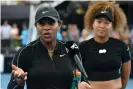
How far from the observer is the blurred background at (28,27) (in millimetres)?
11883

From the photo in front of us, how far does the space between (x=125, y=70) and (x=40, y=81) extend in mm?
1595

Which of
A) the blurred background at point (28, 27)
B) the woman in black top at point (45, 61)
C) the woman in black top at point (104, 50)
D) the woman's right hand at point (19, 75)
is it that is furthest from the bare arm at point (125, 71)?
the blurred background at point (28, 27)

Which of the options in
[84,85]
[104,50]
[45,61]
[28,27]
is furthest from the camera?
[28,27]

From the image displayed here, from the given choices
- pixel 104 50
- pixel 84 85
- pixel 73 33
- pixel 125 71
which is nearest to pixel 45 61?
pixel 84 85

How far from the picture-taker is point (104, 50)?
478 centimetres

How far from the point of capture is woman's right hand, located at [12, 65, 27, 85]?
10.9 feet

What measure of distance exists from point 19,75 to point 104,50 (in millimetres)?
1633

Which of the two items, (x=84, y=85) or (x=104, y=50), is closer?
(x=84, y=85)

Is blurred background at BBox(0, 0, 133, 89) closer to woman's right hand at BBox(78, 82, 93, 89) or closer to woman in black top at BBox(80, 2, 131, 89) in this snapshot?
woman in black top at BBox(80, 2, 131, 89)

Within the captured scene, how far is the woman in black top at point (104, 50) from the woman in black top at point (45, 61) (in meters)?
0.98

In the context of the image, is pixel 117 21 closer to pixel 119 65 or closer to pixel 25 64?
pixel 119 65

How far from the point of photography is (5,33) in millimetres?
17625

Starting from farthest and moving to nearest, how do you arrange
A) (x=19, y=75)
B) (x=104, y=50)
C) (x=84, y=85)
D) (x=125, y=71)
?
(x=125, y=71), (x=104, y=50), (x=84, y=85), (x=19, y=75)

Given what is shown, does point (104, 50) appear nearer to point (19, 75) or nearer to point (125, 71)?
point (125, 71)
